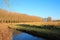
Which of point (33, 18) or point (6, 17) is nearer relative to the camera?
point (6, 17)

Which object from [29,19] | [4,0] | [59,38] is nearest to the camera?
[59,38]

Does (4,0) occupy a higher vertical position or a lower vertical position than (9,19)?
higher

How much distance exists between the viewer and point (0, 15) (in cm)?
8644

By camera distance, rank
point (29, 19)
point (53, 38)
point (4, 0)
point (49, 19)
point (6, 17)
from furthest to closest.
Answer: point (29, 19) < point (49, 19) < point (6, 17) < point (4, 0) < point (53, 38)

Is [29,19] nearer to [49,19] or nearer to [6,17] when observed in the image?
[49,19]

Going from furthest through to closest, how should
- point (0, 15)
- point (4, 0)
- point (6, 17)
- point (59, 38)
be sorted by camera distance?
point (6, 17) → point (0, 15) → point (4, 0) → point (59, 38)

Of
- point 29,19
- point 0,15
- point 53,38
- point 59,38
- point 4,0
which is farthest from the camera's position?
point 29,19

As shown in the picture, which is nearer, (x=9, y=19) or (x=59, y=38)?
(x=59, y=38)

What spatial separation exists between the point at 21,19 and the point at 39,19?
21.6 m

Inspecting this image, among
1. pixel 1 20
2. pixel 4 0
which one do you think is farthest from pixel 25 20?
pixel 4 0

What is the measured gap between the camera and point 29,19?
12838 cm

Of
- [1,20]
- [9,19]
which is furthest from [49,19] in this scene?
[1,20]

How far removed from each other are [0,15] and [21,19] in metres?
33.1

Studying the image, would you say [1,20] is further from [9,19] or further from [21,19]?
[21,19]
